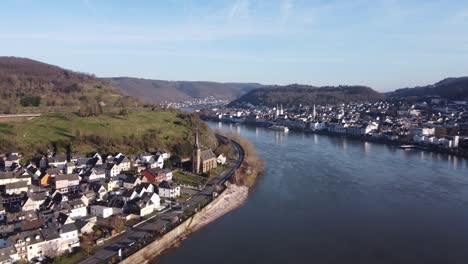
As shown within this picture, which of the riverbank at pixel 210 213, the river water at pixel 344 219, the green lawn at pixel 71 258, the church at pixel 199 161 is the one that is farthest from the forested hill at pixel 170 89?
the green lawn at pixel 71 258

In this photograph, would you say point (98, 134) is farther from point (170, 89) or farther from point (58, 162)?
point (170, 89)

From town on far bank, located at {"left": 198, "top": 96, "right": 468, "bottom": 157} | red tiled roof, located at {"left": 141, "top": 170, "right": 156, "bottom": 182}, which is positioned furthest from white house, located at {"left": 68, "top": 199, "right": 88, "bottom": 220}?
town on far bank, located at {"left": 198, "top": 96, "right": 468, "bottom": 157}

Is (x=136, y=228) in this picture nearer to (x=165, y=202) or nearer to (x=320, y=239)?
(x=165, y=202)

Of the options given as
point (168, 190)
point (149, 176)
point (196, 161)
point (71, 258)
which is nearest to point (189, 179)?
point (196, 161)

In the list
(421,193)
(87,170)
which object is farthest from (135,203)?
(421,193)

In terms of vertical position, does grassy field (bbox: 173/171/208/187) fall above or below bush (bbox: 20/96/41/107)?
below

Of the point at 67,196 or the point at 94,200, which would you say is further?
the point at 94,200

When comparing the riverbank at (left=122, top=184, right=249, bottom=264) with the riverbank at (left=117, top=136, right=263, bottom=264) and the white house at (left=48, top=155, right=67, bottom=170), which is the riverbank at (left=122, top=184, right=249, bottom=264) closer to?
the riverbank at (left=117, top=136, right=263, bottom=264)
